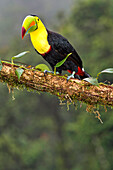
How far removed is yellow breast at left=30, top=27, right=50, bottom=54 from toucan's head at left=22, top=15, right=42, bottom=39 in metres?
0.04

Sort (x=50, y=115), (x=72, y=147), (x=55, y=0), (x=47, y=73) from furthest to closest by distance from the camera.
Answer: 1. (x=55, y=0)
2. (x=50, y=115)
3. (x=72, y=147)
4. (x=47, y=73)

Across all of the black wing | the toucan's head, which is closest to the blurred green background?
the black wing

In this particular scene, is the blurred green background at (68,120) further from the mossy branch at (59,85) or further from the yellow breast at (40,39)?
the mossy branch at (59,85)

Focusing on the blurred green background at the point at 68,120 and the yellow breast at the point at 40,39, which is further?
the blurred green background at the point at 68,120

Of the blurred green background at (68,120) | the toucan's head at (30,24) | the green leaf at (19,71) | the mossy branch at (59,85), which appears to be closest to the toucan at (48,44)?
the toucan's head at (30,24)

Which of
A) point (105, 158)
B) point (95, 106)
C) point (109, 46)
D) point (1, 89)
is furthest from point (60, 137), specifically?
point (95, 106)

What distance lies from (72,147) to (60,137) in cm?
198

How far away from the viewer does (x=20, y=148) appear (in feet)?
38.8

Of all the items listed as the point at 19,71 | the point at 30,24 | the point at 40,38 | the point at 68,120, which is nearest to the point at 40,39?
the point at 40,38

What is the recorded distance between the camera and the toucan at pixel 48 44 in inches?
65.3

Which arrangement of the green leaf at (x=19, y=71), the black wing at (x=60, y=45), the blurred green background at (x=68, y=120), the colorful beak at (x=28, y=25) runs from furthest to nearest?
the blurred green background at (x=68, y=120)
the black wing at (x=60, y=45)
the colorful beak at (x=28, y=25)
the green leaf at (x=19, y=71)

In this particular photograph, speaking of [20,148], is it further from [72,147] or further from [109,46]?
[109,46]

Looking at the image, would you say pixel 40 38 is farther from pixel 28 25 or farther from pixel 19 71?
pixel 19 71

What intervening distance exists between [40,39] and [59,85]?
364 millimetres
